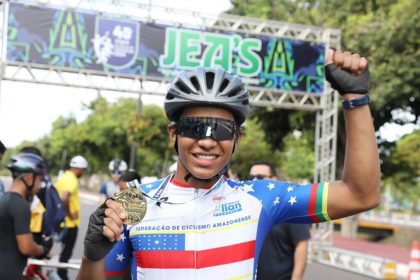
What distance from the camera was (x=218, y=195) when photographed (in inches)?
94.9

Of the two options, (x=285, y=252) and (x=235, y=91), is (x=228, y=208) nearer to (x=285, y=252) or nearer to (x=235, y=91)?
(x=235, y=91)

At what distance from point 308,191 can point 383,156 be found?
→ 1927cm

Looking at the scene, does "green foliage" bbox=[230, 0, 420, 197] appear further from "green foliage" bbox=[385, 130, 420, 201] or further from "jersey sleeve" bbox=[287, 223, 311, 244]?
"jersey sleeve" bbox=[287, 223, 311, 244]

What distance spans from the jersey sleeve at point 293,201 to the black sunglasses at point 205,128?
0.30 metres

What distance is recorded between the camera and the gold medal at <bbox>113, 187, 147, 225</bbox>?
6.38 ft

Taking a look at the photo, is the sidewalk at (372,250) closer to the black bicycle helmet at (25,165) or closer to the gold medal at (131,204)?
the black bicycle helmet at (25,165)

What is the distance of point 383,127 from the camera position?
→ 19781mm

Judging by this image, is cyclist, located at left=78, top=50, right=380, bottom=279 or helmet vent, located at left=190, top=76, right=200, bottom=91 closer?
cyclist, located at left=78, top=50, right=380, bottom=279

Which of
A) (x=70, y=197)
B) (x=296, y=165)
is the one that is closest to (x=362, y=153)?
(x=70, y=197)

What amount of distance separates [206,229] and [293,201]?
37 cm

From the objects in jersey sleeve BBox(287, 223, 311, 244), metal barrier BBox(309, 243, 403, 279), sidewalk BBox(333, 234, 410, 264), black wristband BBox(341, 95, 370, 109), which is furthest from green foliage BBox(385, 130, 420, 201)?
black wristband BBox(341, 95, 370, 109)

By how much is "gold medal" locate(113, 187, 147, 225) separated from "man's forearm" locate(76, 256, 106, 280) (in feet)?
0.62

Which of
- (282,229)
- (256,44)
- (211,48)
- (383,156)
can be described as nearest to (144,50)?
(211,48)

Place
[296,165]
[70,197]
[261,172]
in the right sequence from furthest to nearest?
1. [296,165]
2. [70,197]
3. [261,172]
